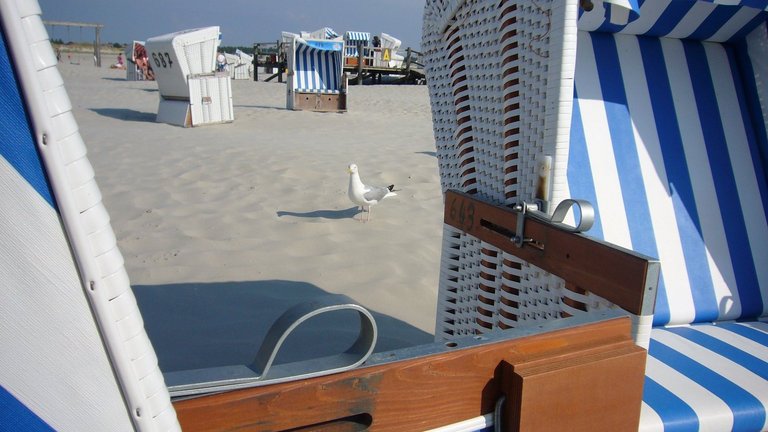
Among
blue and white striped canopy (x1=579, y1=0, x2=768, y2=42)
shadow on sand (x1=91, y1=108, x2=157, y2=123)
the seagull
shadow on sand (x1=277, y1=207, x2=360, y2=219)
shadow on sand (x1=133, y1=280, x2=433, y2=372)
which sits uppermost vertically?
blue and white striped canopy (x1=579, y1=0, x2=768, y2=42)

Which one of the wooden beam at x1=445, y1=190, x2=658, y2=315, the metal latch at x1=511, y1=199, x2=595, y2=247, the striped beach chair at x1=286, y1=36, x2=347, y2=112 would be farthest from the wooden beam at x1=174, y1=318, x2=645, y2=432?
the striped beach chair at x1=286, y1=36, x2=347, y2=112

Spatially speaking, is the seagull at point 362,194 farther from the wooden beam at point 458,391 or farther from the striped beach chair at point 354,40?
the striped beach chair at point 354,40

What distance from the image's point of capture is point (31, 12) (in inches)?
19.8

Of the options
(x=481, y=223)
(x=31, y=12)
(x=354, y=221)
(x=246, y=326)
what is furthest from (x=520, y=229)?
(x=354, y=221)

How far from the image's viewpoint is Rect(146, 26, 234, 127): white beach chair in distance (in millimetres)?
8491

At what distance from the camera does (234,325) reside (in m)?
2.39

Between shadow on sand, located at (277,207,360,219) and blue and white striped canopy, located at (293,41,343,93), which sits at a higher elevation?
blue and white striped canopy, located at (293,41,343,93)

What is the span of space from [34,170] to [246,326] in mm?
1928

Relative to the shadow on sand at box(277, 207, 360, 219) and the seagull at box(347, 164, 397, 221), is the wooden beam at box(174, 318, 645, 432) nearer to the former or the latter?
the seagull at box(347, 164, 397, 221)

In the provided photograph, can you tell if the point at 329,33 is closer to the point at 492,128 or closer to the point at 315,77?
the point at 315,77

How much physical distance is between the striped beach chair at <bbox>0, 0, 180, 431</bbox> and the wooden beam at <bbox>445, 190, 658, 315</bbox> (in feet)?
2.89

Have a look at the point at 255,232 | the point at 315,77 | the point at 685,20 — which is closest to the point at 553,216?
the point at 685,20

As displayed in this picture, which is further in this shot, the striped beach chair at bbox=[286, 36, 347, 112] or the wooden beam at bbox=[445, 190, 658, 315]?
the striped beach chair at bbox=[286, 36, 347, 112]

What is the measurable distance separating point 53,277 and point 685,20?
2.22 metres
